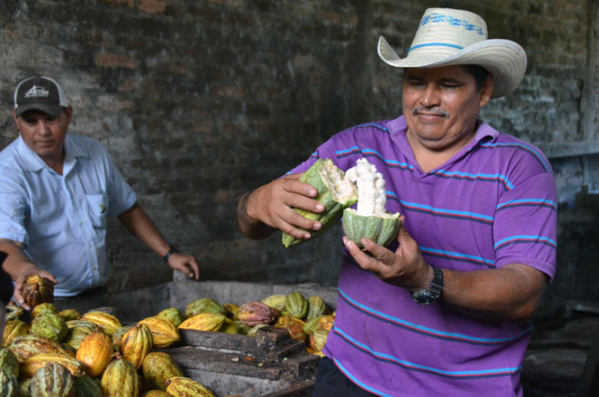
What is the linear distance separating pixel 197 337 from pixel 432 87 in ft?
5.11

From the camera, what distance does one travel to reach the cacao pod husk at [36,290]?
3.12 m

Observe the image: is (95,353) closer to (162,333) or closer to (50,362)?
(50,362)

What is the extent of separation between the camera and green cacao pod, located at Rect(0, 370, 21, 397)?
6.96 ft

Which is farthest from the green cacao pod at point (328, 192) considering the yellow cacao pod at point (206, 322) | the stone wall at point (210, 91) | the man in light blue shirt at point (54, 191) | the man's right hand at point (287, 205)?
the stone wall at point (210, 91)

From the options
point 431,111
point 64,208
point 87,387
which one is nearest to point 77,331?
point 87,387

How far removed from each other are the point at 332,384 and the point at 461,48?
1.22m

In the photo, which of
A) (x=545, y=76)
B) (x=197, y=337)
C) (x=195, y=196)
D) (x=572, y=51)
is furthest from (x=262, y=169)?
(x=572, y=51)

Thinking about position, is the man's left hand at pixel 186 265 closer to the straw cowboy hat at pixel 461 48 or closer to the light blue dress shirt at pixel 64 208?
the light blue dress shirt at pixel 64 208

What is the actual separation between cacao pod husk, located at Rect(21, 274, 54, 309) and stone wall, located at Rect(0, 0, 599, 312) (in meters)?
1.76

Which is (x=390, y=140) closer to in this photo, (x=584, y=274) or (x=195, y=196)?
(x=195, y=196)

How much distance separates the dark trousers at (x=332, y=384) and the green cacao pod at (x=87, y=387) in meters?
0.80

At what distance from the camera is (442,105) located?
84.7 inches

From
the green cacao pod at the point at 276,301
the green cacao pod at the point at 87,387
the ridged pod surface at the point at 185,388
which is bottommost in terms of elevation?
the green cacao pod at the point at 276,301

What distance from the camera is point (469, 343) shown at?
2.02 m
